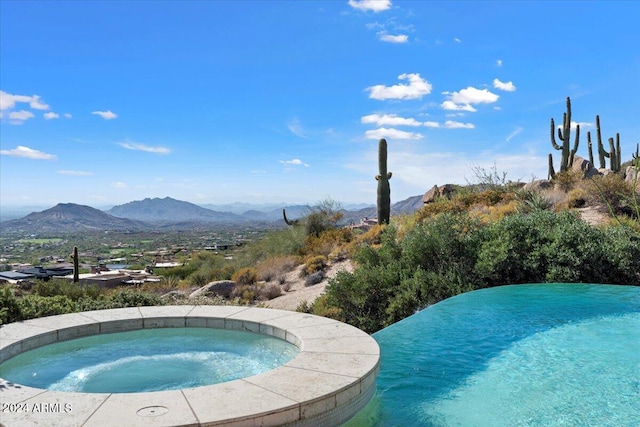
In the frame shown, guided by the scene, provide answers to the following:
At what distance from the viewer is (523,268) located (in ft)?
32.5

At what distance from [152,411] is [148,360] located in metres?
2.12

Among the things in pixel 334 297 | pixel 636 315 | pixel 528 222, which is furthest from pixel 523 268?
pixel 334 297

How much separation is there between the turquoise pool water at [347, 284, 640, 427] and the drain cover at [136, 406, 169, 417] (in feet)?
5.03

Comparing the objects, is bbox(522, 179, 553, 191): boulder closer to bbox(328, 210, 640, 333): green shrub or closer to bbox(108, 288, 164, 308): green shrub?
bbox(328, 210, 640, 333): green shrub

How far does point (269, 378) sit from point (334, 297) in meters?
4.90

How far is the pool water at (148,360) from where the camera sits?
192 inches

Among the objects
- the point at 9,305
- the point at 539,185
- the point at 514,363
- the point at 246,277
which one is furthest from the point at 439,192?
the point at 9,305

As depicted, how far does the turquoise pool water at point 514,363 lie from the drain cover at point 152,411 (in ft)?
5.03

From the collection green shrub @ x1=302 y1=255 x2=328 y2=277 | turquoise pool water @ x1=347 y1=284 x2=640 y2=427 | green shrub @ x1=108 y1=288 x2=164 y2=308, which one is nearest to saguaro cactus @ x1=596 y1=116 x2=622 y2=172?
green shrub @ x1=302 y1=255 x2=328 y2=277

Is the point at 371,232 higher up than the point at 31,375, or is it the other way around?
the point at 371,232

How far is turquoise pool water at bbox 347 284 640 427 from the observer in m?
4.40

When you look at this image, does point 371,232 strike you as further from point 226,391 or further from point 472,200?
point 226,391

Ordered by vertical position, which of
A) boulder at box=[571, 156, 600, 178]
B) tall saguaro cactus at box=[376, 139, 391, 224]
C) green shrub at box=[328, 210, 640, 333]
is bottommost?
green shrub at box=[328, 210, 640, 333]

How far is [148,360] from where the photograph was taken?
5.60 m
